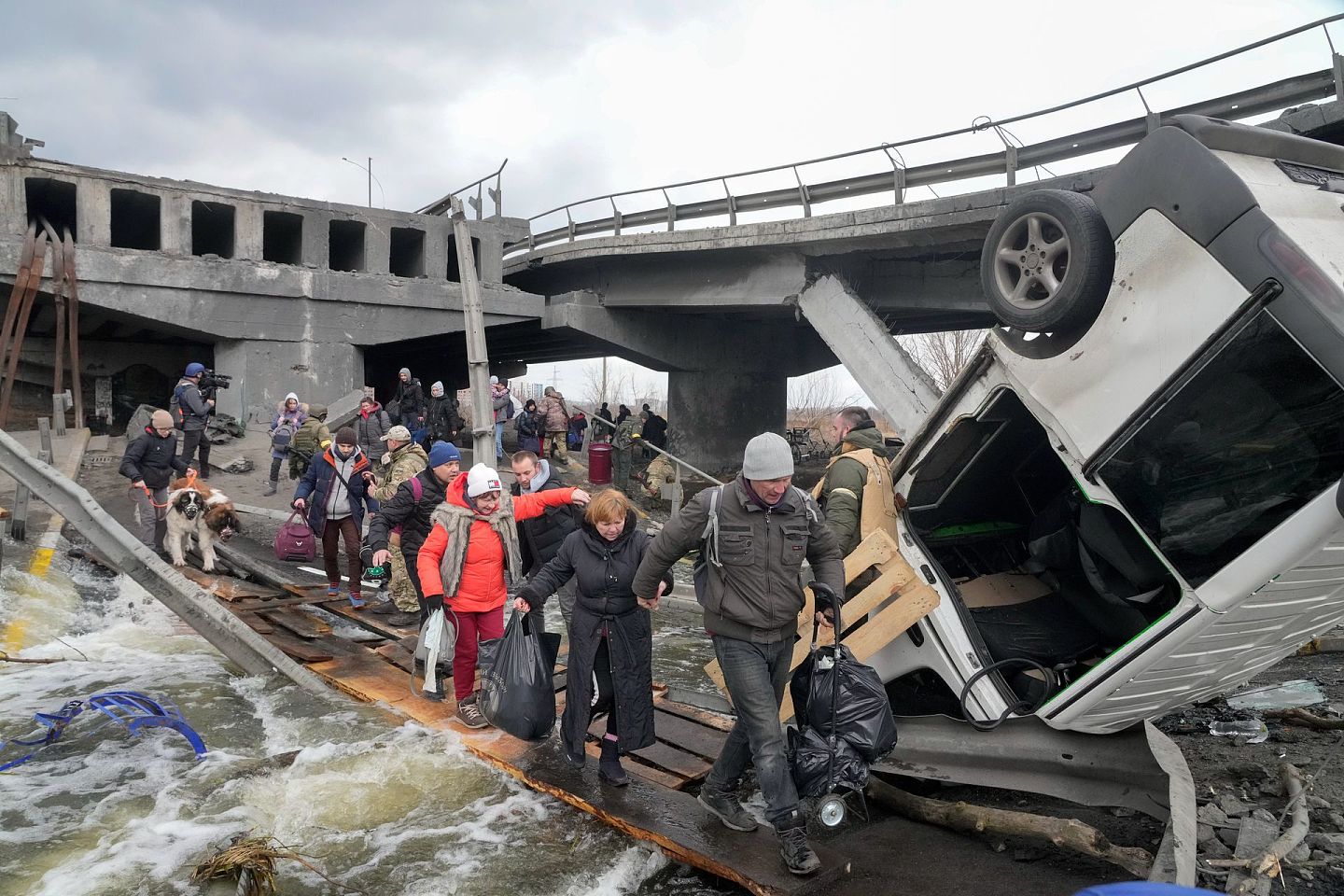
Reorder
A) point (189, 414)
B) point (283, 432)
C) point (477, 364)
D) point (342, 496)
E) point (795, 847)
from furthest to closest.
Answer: point (283, 432)
point (189, 414)
point (342, 496)
point (477, 364)
point (795, 847)

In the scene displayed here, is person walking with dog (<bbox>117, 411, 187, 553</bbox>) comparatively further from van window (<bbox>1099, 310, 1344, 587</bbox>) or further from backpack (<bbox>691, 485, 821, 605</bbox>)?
van window (<bbox>1099, 310, 1344, 587</bbox>)

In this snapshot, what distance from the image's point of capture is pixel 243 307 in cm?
1802

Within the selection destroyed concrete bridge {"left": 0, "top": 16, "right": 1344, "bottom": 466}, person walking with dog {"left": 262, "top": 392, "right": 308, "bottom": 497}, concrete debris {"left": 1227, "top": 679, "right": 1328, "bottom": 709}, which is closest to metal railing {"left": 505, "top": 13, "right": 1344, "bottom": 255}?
destroyed concrete bridge {"left": 0, "top": 16, "right": 1344, "bottom": 466}

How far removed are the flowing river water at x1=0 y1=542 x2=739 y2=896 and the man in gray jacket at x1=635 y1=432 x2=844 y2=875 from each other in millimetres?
555

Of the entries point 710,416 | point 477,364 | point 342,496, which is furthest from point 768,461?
point 710,416

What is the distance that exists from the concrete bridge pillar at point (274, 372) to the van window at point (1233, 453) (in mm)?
17875

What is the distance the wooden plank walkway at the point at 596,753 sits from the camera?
374cm

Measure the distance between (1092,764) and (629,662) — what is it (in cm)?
223

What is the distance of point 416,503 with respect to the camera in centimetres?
661

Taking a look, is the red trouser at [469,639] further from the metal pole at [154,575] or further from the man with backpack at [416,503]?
the metal pole at [154,575]

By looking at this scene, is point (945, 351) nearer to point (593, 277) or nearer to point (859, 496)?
point (593, 277)

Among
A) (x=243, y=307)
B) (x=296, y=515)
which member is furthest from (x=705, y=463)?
(x=296, y=515)

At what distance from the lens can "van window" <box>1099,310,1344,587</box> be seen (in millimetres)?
2955

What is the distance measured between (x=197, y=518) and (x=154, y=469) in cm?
84
